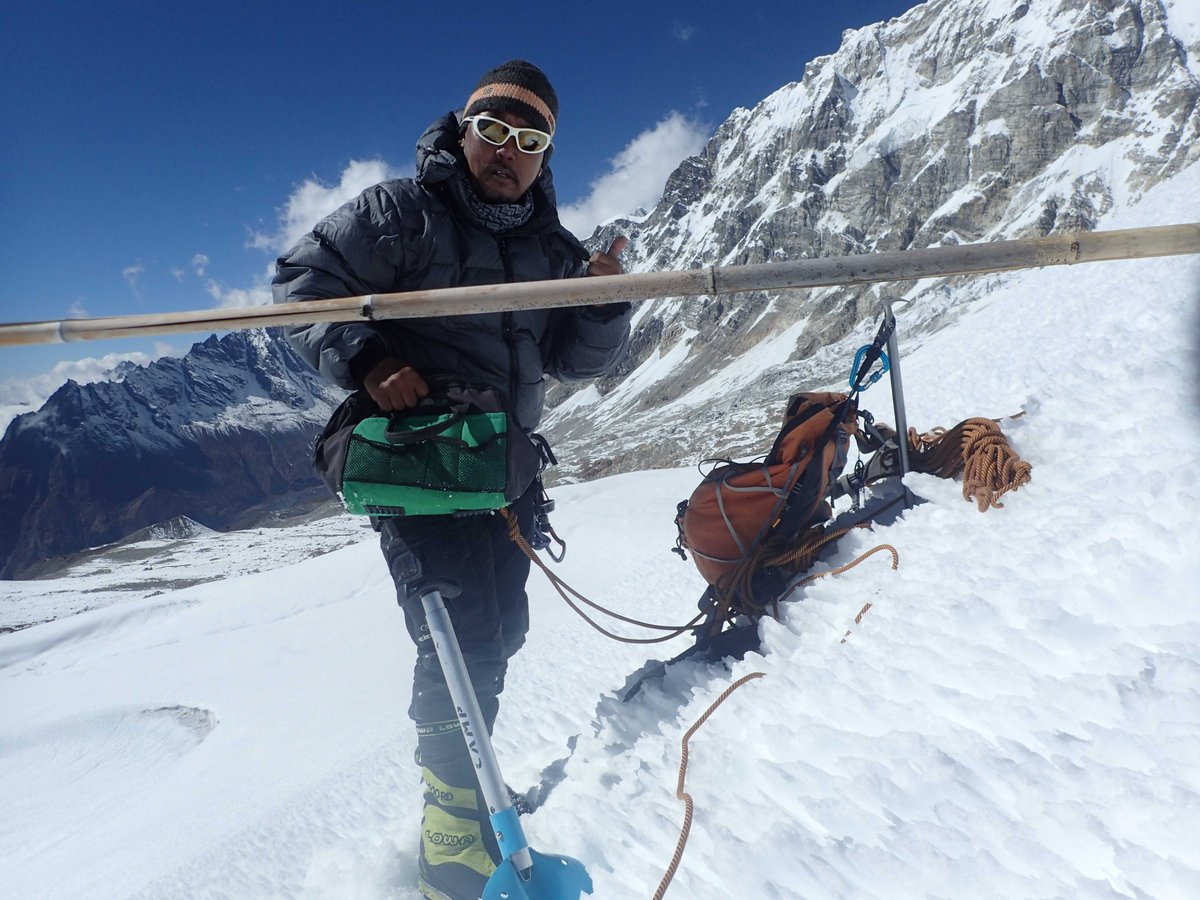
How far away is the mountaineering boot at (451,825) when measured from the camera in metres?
2.12

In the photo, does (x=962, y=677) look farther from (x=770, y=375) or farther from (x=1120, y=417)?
(x=770, y=375)

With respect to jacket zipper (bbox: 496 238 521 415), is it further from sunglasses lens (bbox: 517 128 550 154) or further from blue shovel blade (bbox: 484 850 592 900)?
blue shovel blade (bbox: 484 850 592 900)

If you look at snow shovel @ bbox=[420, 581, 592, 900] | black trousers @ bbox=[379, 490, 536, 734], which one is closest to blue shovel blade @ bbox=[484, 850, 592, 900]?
snow shovel @ bbox=[420, 581, 592, 900]

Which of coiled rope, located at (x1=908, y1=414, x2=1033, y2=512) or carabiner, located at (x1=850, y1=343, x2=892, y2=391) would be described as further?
carabiner, located at (x1=850, y1=343, x2=892, y2=391)

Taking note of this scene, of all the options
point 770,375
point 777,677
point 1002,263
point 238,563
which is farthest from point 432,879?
point 770,375

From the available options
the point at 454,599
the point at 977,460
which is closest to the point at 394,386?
the point at 454,599

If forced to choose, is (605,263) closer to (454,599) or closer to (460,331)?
(460,331)

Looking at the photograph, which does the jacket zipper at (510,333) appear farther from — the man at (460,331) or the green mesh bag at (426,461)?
the green mesh bag at (426,461)

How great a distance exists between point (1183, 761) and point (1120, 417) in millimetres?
1932

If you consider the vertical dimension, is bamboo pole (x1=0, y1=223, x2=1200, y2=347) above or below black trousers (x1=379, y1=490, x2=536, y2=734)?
above

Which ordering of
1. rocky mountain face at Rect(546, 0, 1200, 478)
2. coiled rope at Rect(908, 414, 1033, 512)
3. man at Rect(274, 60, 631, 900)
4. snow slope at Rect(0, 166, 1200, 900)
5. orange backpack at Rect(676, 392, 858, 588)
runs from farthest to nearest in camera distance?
1. rocky mountain face at Rect(546, 0, 1200, 478)
2. orange backpack at Rect(676, 392, 858, 588)
3. coiled rope at Rect(908, 414, 1033, 512)
4. man at Rect(274, 60, 631, 900)
5. snow slope at Rect(0, 166, 1200, 900)

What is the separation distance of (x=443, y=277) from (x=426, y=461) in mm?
714

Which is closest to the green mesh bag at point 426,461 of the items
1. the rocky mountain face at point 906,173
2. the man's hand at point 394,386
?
the man's hand at point 394,386

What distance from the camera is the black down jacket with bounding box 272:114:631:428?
Result: 2180mm
